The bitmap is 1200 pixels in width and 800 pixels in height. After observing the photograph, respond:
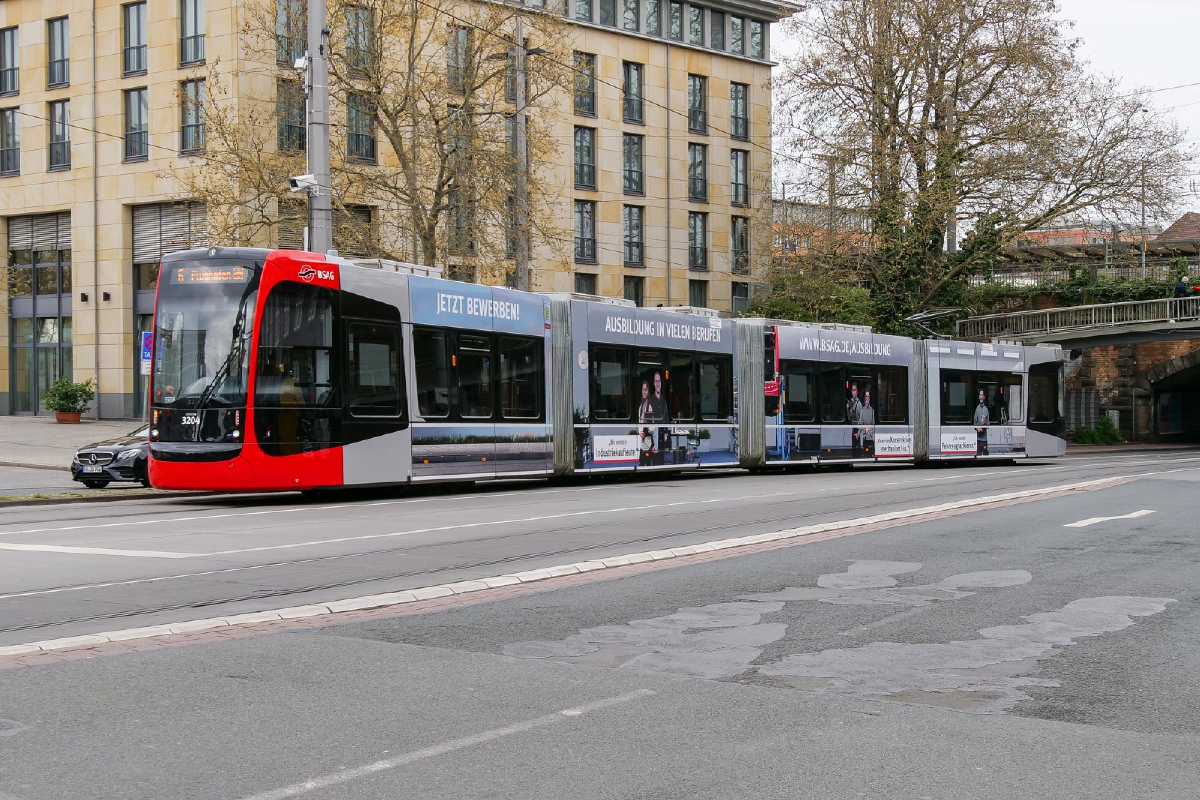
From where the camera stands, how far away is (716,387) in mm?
28688

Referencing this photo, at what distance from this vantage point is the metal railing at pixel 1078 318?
53.6 metres

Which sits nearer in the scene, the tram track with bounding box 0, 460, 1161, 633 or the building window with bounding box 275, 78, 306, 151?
the tram track with bounding box 0, 460, 1161, 633

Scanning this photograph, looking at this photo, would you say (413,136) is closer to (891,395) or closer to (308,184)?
(308,184)

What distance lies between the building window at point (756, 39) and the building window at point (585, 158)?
10679mm

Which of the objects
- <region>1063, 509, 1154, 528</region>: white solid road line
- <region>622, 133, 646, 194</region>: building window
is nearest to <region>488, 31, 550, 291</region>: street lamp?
<region>1063, 509, 1154, 528</region>: white solid road line

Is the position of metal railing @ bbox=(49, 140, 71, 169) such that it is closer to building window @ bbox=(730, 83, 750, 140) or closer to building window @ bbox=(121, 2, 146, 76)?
building window @ bbox=(121, 2, 146, 76)

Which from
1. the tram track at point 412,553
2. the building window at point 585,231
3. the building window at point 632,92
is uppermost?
the building window at point 632,92

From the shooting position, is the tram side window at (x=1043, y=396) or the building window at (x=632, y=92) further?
the building window at (x=632, y=92)

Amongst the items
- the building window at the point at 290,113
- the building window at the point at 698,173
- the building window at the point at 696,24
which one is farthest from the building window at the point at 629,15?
the building window at the point at 290,113

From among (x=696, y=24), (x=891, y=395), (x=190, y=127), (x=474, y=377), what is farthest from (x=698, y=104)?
(x=474, y=377)

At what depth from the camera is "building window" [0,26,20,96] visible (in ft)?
158

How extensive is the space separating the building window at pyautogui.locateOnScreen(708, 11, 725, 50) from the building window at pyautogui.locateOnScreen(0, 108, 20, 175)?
2847cm

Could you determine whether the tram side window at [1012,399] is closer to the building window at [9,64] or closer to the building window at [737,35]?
the building window at [737,35]

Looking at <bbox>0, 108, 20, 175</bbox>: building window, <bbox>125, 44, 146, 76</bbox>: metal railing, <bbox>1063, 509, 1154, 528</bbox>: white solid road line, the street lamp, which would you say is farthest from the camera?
<bbox>0, 108, 20, 175</bbox>: building window
